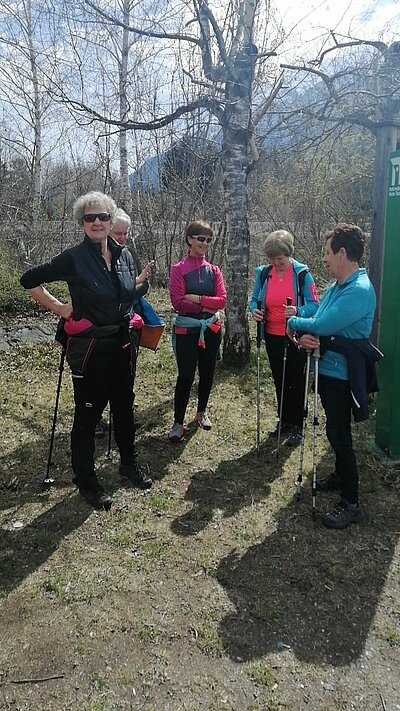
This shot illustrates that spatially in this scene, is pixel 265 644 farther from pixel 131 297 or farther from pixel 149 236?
pixel 149 236

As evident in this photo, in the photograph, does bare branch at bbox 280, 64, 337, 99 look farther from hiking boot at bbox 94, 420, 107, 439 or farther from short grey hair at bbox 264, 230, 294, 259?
hiking boot at bbox 94, 420, 107, 439

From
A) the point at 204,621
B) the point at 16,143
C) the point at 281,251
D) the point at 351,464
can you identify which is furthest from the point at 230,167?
the point at 16,143

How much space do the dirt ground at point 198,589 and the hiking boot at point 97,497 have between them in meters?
0.10

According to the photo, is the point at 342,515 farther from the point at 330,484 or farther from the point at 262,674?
the point at 262,674

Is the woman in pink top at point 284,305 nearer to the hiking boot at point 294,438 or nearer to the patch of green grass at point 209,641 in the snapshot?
the hiking boot at point 294,438

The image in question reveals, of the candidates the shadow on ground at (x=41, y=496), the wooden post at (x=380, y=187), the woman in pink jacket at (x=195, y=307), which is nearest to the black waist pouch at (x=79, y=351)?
the shadow on ground at (x=41, y=496)

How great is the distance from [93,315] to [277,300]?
5.32 ft

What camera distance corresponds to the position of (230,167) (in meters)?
5.97

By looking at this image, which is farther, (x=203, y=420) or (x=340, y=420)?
(x=203, y=420)

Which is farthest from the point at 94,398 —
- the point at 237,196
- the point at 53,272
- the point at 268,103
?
the point at 268,103

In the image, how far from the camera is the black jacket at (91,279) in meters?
3.05

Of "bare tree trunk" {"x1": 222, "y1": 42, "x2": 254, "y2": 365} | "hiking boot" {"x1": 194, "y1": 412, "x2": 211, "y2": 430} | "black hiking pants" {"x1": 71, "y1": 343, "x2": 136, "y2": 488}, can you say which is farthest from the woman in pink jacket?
"bare tree trunk" {"x1": 222, "y1": 42, "x2": 254, "y2": 365}

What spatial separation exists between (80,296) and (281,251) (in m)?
1.66

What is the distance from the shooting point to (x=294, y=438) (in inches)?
172
